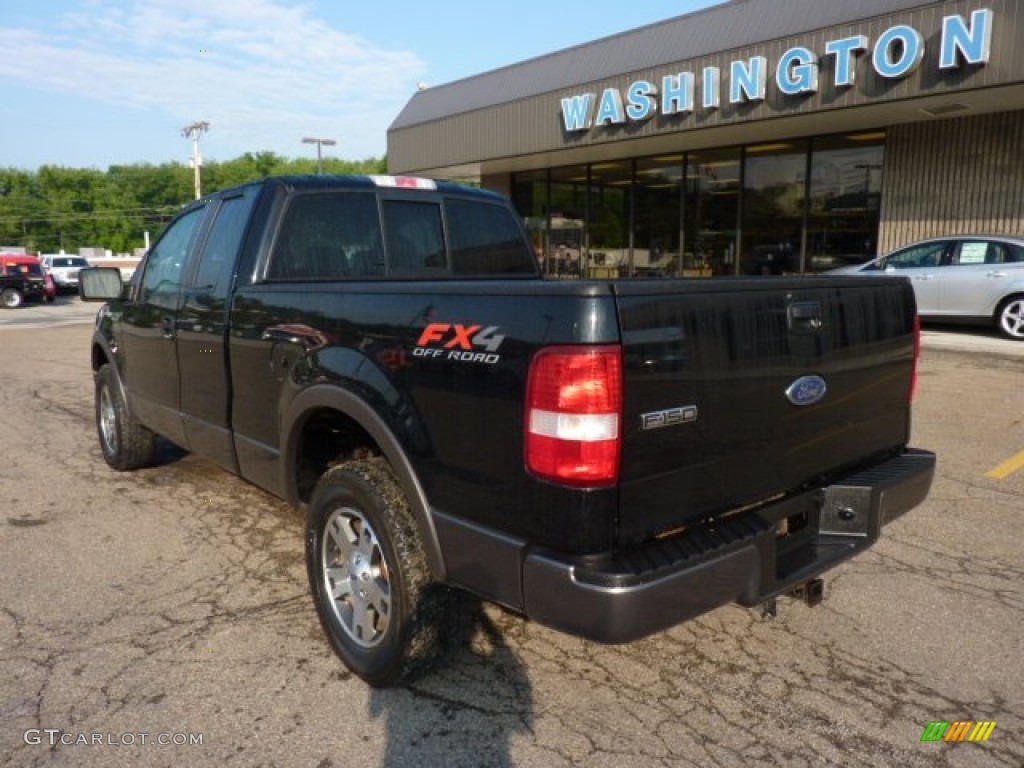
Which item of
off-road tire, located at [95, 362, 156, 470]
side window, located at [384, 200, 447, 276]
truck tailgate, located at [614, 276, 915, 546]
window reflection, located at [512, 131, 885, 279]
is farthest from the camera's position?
window reflection, located at [512, 131, 885, 279]

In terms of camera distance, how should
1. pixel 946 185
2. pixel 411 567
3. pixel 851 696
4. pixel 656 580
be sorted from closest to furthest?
1. pixel 656 580
2. pixel 411 567
3. pixel 851 696
4. pixel 946 185

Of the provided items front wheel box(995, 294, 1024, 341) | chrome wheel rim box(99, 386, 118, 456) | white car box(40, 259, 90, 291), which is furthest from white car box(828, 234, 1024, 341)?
white car box(40, 259, 90, 291)

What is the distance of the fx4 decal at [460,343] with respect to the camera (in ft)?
7.51

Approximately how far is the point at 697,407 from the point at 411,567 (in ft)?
3.53

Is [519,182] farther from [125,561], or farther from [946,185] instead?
[125,561]

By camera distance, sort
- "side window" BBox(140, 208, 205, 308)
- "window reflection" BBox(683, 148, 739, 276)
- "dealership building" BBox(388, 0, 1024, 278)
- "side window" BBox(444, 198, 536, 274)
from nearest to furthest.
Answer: "side window" BBox(444, 198, 536, 274), "side window" BBox(140, 208, 205, 308), "dealership building" BBox(388, 0, 1024, 278), "window reflection" BBox(683, 148, 739, 276)

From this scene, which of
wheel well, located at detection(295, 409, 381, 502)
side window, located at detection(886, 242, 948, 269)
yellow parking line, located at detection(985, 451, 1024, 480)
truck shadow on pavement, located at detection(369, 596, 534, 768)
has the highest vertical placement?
side window, located at detection(886, 242, 948, 269)

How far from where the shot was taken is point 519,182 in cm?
2217

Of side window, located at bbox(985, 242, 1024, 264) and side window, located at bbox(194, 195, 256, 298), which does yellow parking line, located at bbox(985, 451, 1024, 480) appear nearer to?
side window, located at bbox(194, 195, 256, 298)

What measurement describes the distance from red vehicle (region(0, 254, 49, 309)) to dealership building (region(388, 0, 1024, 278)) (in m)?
12.8

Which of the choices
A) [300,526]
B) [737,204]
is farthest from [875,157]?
[300,526]

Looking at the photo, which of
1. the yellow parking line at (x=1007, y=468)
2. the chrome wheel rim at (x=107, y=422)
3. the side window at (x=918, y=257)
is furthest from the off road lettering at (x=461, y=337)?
the side window at (x=918, y=257)

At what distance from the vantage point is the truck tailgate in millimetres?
2203

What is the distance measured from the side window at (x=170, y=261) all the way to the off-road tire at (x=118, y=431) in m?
0.86
